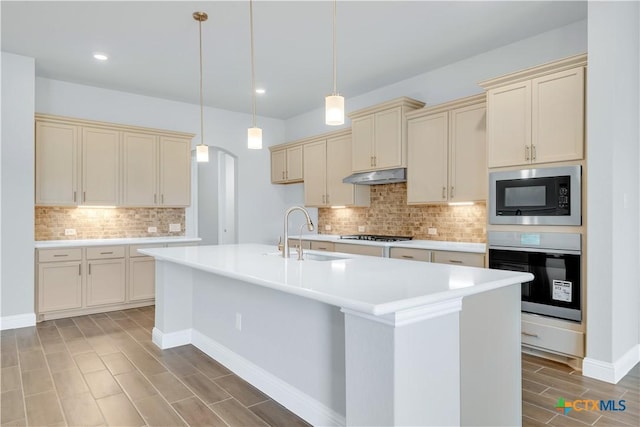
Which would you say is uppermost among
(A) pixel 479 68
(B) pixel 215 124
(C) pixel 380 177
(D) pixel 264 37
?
(D) pixel 264 37

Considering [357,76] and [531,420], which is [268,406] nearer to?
[531,420]

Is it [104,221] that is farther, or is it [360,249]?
[104,221]

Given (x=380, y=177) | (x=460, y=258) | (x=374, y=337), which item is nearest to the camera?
(x=374, y=337)

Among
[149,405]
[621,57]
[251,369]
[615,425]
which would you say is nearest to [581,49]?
[621,57]

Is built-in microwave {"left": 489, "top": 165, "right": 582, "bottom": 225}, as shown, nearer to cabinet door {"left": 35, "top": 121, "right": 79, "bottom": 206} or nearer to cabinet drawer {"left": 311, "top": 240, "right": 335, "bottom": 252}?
cabinet drawer {"left": 311, "top": 240, "right": 335, "bottom": 252}

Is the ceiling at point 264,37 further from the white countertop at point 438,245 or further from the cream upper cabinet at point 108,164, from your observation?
the white countertop at point 438,245

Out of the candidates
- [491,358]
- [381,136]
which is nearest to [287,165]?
[381,136]

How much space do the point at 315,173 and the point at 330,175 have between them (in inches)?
13.1

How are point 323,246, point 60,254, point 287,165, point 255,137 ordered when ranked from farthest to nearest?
1. point 287,165
2. point 323,246
3. point 60,254
4. point 255,137

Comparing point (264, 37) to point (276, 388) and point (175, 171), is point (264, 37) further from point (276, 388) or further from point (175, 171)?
point (276, 388)

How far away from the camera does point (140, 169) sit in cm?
529

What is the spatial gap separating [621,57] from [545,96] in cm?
54

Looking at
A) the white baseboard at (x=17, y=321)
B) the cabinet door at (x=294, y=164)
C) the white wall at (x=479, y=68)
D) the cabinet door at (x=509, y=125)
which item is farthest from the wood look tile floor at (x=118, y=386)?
the white wall at (x=479, y=68)

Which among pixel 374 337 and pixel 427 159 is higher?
pixel 427 159
